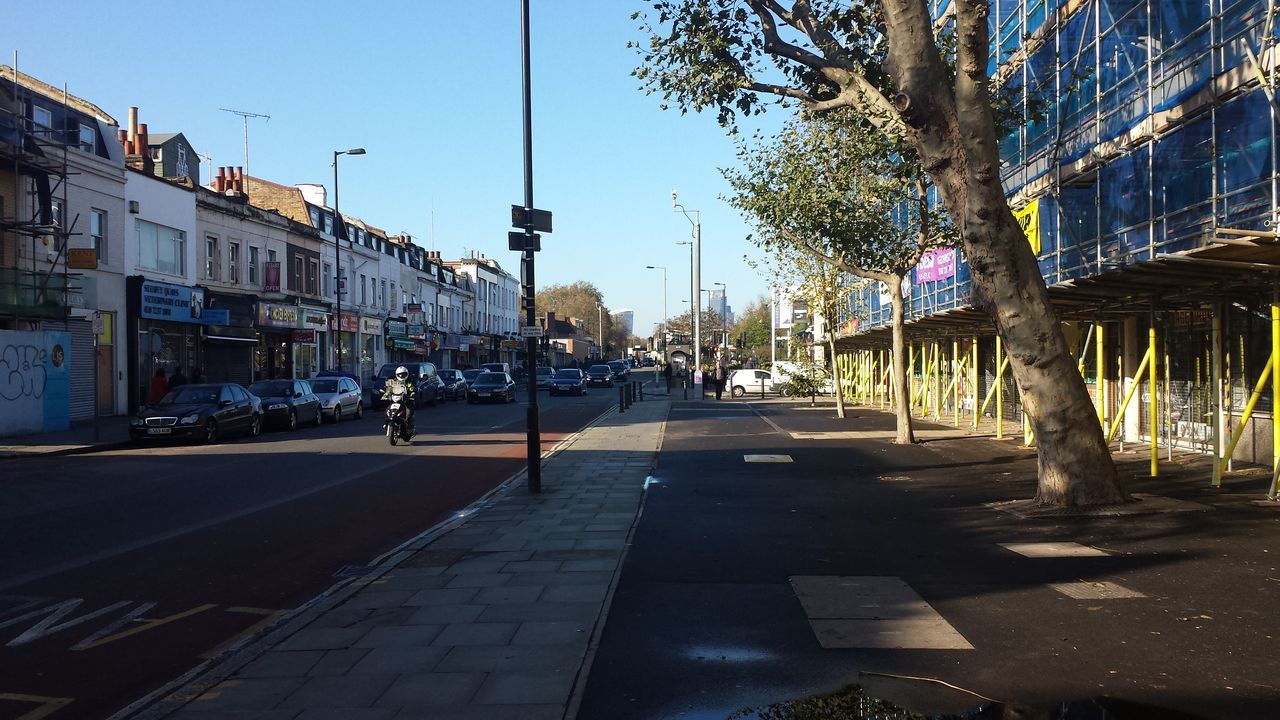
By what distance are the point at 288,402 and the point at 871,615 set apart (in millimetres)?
22943

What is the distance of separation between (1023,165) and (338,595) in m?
20.8

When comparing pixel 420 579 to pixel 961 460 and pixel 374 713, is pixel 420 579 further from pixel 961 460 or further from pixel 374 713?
pixel 961 460

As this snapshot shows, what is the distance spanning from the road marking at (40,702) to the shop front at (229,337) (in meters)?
31.8

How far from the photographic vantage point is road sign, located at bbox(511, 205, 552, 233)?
A: 1319 centimetres

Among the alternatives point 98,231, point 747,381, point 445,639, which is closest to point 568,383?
point 747,381

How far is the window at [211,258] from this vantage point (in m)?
36.6

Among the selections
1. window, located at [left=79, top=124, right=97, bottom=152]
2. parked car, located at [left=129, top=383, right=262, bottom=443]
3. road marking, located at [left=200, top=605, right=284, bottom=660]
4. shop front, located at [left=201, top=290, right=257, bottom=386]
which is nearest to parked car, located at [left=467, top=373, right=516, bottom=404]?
shop front, located at [left=201, top=290, right=257, bottom=386]

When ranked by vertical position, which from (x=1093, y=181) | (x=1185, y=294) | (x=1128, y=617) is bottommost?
(x=1128, y=617)

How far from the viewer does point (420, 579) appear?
305 inches

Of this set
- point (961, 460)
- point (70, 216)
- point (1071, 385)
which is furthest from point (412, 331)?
point (1071, 385)

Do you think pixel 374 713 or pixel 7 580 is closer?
pixel 374 713

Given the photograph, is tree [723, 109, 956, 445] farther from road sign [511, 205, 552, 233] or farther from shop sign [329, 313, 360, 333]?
shop sign [329, 313, 360, 333]

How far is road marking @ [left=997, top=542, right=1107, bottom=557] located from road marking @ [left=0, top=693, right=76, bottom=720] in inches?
286

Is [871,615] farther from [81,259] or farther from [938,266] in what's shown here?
[938,266]
